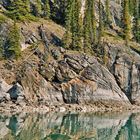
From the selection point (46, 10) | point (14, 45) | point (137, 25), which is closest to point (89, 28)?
point (46, 10)

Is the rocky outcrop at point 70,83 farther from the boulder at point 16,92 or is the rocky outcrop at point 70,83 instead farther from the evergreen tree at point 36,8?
the evergreen tree at point 36,8

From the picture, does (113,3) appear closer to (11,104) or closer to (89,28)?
(89,28)

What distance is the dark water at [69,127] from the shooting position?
54000 mm

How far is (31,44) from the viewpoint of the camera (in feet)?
365

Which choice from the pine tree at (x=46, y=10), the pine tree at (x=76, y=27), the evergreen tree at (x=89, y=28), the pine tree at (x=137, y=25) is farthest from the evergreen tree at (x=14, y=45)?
the pine tree at (x=137, y=25)

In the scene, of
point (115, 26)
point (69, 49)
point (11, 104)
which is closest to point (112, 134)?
point (11, 104)

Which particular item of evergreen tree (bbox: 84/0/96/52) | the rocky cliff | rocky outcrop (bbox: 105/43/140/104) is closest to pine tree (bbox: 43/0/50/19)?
the rocky cliff

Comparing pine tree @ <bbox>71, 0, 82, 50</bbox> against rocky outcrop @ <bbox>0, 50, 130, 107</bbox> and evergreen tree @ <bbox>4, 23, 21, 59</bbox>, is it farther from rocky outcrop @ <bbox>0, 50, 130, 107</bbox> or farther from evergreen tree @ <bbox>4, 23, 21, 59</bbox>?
evergreen tree @ <bbox>4, 23, 21, 59</bbox>

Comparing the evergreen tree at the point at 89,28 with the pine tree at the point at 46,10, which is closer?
→ the evergreen tree at the point at 89,28

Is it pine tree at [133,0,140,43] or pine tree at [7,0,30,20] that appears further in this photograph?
pine tree at [133,0,140,43]

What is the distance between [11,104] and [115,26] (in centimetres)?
6328

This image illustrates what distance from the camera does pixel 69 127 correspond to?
66.8 metres

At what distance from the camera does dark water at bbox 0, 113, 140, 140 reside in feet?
177

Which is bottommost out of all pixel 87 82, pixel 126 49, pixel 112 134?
pixel 112 134
